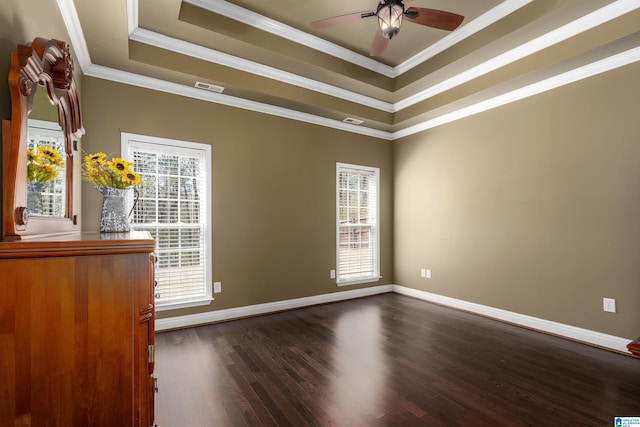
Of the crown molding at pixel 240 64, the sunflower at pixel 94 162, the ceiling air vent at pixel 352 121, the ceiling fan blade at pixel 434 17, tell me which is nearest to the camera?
the sunflower at pixel 94 162

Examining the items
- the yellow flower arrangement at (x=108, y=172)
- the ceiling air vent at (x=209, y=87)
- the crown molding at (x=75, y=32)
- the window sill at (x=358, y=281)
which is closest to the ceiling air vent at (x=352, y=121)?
the ceiling air vent at (x=209, y=87)

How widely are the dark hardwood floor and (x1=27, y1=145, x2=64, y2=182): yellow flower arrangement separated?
1.57 meters

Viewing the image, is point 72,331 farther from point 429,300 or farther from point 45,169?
point 429,300

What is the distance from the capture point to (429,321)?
3740 millimetres

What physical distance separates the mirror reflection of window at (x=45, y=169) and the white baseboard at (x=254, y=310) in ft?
6.69

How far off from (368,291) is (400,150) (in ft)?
8.17

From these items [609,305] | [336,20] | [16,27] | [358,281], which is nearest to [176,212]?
[16,27]

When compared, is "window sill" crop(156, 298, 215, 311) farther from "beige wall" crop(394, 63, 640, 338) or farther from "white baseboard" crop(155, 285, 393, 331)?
"beige wall" crop(394, 63, 640, 338)

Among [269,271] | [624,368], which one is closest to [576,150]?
[624,368]

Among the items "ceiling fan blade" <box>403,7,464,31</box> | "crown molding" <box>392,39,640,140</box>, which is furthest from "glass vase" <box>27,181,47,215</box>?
"crown molding" <box>392,39,640,140</box>

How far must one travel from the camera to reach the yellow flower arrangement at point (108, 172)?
178 centimetres

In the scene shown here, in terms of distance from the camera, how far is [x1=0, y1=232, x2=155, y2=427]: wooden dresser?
3.10ft

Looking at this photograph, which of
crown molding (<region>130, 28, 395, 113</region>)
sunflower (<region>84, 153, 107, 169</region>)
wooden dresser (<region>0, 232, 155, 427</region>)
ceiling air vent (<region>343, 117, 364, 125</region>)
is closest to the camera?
wooden dresser (<region>0, 232, 155, 427</region>)

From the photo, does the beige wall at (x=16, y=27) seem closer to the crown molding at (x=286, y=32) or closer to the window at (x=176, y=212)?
the crown molding at (x=286, y=32)
